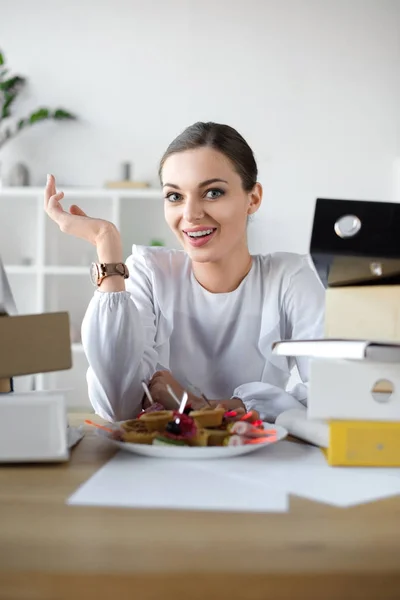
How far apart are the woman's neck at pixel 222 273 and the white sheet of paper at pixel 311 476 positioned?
836 mm

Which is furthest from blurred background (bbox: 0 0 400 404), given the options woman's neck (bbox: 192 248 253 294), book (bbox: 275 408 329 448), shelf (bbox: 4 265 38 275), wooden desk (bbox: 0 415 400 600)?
wooden desk (bbox: 0 415 400 600)

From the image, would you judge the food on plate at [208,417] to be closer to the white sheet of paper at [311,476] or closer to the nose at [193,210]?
the white sheet of paper at [311,476]

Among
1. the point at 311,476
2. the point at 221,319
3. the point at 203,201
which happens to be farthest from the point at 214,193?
the point at 311,476

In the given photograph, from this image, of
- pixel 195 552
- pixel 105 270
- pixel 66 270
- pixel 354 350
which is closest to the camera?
pixel 195 552

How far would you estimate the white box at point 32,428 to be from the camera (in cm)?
94

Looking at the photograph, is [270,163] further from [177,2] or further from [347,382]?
[347,382]

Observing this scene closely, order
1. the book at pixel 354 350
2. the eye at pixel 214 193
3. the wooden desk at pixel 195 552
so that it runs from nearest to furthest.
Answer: the wooden desk at pixel 195 552 < the book at pixel 354 350 < the eye at pixel 214 193

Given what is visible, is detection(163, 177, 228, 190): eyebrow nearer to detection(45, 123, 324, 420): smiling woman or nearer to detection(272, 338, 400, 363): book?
detection(45, 123, 324, 420): smiling woman

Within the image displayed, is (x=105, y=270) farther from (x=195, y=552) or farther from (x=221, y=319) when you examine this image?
(x=195, y=552)

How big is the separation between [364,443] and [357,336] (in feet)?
0.65

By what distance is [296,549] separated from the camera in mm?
618

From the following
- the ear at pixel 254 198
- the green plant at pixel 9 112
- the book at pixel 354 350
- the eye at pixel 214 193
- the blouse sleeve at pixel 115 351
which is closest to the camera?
the book at pixel 354 350

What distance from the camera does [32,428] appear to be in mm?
948

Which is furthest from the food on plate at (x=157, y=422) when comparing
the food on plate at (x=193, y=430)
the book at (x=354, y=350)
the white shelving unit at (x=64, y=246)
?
the white shelving unit at (x=64, y=246)
